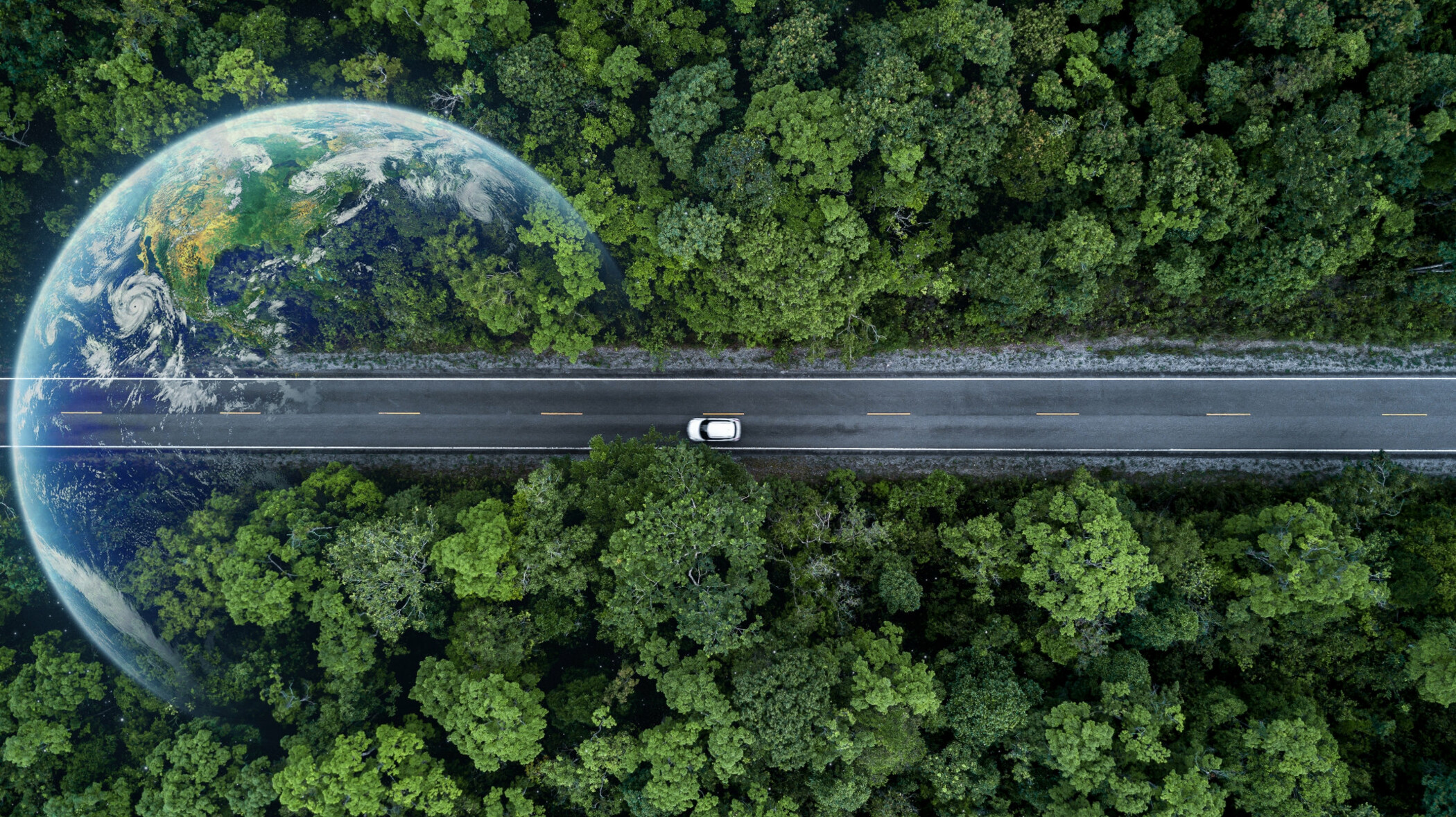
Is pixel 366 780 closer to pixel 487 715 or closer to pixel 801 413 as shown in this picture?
pixel 487 715

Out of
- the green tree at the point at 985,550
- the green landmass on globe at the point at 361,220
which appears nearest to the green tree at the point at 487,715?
the green landmass on globe at the point at 361,220

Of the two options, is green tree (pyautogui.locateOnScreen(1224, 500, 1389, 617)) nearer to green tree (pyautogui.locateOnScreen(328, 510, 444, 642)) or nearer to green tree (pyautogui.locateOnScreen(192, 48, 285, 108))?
green tree (pyautogui.locateOnScreen(328, 510, 444, 642))

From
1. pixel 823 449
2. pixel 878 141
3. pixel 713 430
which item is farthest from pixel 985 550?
pixel 878 141

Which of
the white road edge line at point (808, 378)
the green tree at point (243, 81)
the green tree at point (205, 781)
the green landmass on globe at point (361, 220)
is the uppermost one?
the green tree at point (243, 81)

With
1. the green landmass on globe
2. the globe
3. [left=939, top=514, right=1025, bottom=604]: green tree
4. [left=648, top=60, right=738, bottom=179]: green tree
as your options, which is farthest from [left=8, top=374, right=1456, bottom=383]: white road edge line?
[left=648, top=60, right=738, bottom=179]: green tree

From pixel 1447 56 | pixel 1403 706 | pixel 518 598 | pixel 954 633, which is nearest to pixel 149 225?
pixel 518 598

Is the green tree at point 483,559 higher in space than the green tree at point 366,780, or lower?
higher

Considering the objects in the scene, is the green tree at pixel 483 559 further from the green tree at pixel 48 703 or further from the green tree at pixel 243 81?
the green tree at pixel 243 81

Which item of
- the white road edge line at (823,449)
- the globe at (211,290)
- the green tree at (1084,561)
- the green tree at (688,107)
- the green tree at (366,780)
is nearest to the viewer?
the green tree at (1084,561)
